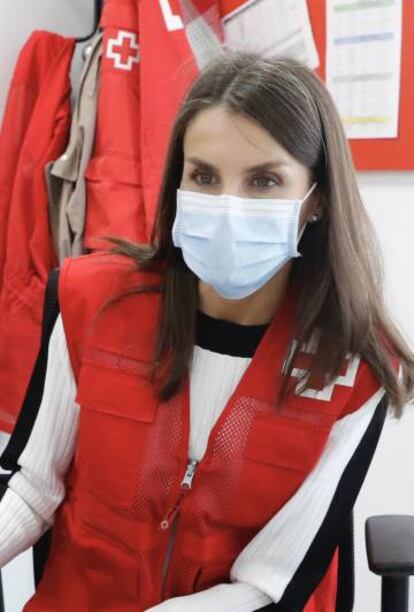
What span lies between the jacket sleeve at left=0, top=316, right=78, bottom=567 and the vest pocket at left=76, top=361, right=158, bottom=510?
0.12 feet

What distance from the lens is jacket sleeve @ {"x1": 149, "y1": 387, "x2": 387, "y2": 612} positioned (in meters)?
0.95

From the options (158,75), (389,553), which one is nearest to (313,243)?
(389,553)

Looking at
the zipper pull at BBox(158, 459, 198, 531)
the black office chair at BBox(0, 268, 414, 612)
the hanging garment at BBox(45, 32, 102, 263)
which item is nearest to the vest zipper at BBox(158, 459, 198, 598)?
the zipper pull at BBox(158, 459, 198, 531)

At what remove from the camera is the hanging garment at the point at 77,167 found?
154cm

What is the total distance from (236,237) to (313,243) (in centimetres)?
16

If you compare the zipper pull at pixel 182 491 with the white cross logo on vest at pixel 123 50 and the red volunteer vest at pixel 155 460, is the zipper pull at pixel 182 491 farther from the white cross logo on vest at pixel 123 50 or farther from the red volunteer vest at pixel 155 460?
the white cross logo on vest at pixel 123 50

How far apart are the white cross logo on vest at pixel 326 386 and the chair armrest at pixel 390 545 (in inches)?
9.4

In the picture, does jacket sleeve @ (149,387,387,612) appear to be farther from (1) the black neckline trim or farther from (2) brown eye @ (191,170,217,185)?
(2) brown eye @ (191,170,217,185)

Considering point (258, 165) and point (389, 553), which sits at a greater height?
point (258, 165)

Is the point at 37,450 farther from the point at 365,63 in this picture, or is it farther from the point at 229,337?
the point at 365,63

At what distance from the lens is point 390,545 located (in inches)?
39.4

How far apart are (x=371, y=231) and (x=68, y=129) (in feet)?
2.81

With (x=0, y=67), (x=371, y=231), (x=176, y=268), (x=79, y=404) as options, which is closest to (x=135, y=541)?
(x=79, y=404)

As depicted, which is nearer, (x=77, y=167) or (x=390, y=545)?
(x=390, y=545)
